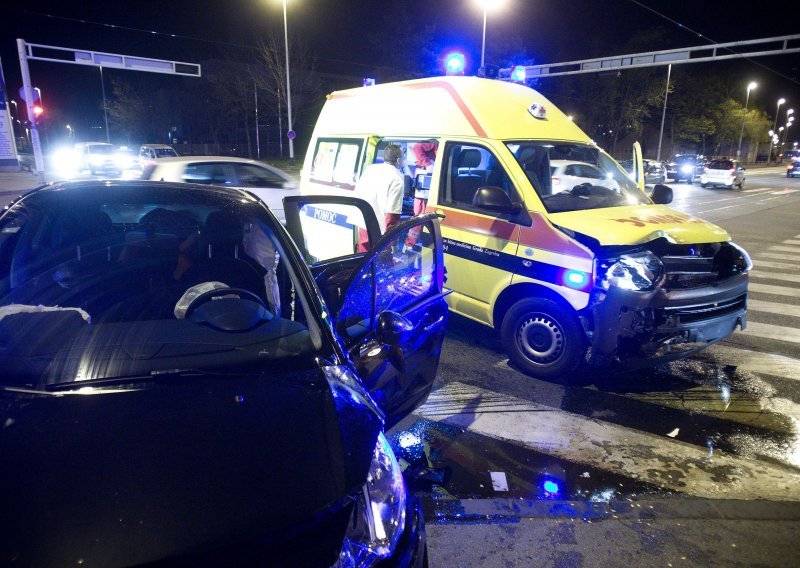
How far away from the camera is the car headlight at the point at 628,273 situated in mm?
4043

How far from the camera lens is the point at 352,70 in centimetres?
5184

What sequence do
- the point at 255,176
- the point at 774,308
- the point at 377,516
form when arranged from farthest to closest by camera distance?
the point at 255,176
the point at 774,308
the point at 377,516

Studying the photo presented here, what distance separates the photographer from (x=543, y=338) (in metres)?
4.62

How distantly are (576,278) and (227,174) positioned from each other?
705cm

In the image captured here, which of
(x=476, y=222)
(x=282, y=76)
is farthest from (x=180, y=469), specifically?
(x=282, y=76)

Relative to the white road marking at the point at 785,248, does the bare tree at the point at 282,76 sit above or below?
above

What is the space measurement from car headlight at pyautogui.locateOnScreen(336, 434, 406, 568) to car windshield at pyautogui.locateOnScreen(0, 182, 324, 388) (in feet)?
1.79

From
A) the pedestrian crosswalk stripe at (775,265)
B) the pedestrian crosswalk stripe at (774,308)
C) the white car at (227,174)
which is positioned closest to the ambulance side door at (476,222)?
the white car at (227,174)

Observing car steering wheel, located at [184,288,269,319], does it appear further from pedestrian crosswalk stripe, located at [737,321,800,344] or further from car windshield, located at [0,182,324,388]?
pedestrian crosswalk stripe, located at [737,321,800,344]

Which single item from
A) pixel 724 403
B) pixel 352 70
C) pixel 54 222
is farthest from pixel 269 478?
pixel 352 70

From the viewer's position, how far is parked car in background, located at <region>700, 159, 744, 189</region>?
29453 mm

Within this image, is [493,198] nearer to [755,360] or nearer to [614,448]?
[614,448]

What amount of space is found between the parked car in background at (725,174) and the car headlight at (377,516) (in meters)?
33.9

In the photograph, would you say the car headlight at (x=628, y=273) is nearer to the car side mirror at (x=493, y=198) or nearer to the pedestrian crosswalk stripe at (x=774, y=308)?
the car side mirror at (x=493, y=198)
